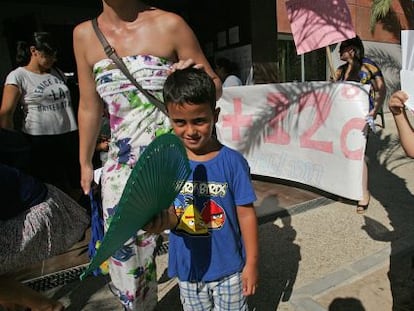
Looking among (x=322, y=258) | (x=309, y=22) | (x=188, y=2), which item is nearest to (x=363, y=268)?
(x=322, y=258)

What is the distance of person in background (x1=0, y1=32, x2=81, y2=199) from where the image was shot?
346 centimetres

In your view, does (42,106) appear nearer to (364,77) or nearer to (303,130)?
(303,130)

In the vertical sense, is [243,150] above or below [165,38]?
below

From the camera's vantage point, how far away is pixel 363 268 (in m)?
2.68

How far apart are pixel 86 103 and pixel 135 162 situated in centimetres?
41

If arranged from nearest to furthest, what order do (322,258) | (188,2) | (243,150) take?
(322,258)
(243,150)
(188,2)

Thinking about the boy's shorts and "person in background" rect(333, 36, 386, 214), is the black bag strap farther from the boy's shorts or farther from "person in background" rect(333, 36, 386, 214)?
"person in background" rect(333, 36, 386, 214)

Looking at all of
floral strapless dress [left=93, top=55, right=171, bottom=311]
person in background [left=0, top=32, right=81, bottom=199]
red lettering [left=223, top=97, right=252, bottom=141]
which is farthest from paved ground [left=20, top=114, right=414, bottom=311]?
person in background [left=0, top=32, right=81, bottom=199]

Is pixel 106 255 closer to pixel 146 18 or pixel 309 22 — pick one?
pixel 146 18

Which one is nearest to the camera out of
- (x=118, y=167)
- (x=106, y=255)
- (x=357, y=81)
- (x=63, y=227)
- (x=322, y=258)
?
(x=106, y=255)

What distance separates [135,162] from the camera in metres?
1.73

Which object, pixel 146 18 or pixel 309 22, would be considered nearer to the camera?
pixel 146 18

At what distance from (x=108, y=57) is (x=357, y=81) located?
124 inches

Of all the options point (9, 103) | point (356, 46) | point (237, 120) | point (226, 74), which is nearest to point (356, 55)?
point (356, 46)
